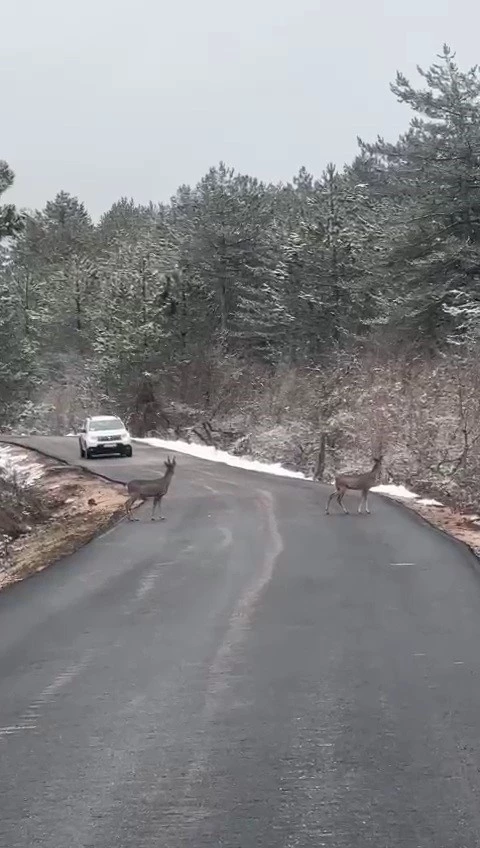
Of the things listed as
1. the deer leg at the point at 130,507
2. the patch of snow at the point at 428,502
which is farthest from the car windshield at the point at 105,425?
the patch of snow at the point at 428,502

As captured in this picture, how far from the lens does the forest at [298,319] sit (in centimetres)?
2534

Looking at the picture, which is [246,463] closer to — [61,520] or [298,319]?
[61,520]

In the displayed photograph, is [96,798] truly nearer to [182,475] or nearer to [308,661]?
[308,661]

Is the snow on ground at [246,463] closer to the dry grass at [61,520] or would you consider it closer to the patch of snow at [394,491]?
the patch of snow at [394,491]

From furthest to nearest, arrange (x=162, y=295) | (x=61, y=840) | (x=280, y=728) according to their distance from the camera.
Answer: (x=162, y=295), (x=280, y=728), (x=61, y=840)

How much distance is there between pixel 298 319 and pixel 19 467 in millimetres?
18906

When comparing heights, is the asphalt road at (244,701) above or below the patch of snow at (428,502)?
below

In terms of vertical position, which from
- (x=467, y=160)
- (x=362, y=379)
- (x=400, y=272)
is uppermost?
(x=467, y=160)

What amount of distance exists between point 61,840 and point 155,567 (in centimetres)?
779

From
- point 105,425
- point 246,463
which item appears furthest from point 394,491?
point 105,425

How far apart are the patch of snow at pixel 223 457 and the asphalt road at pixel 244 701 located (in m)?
14.8

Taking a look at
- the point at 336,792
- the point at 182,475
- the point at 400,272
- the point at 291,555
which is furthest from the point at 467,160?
the point at 336,792

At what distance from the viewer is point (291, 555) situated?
1266 centimetres

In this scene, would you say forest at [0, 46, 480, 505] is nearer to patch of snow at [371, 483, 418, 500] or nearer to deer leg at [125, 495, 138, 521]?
patch of snow at [371, 483, 418, 500]
